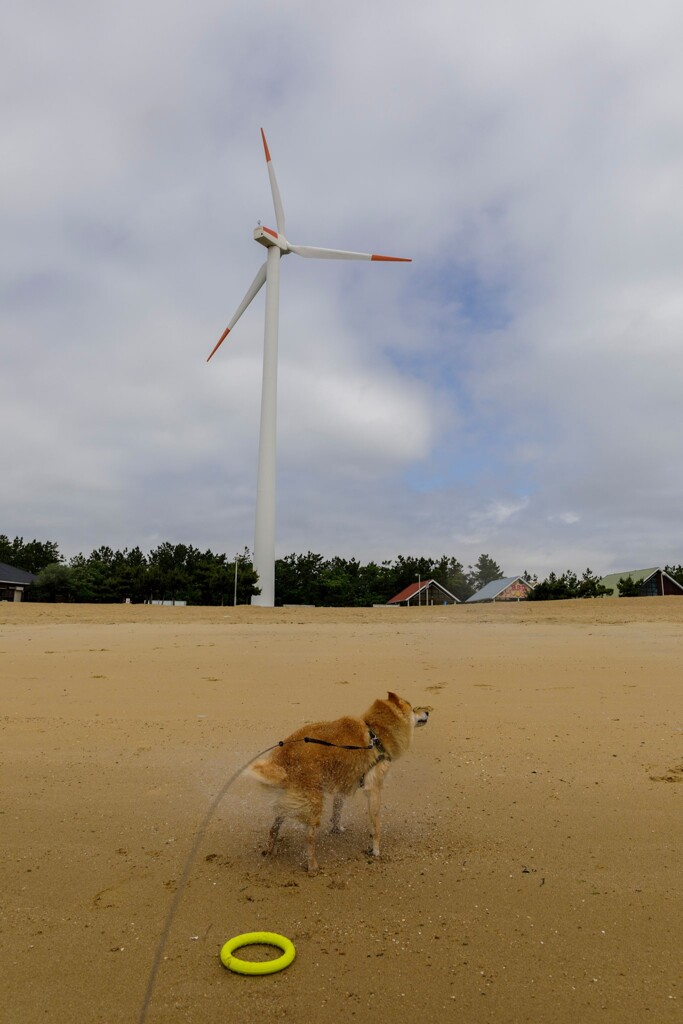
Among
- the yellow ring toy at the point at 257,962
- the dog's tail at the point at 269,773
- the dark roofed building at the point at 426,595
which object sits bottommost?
the yellow ring toy at the point at 257,962

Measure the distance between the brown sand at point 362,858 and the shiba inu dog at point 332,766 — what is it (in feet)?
1.13

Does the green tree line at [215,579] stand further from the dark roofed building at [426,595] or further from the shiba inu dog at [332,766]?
the shiba inu dog at [332,766]

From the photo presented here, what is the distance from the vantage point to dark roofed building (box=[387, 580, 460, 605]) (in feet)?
225

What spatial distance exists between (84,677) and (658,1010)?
1051 cm

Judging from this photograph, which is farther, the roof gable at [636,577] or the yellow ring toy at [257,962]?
the roof gable at [636,577]

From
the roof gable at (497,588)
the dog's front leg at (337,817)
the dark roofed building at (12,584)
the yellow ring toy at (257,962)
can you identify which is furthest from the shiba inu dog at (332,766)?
the dark roofed building at (12,584)

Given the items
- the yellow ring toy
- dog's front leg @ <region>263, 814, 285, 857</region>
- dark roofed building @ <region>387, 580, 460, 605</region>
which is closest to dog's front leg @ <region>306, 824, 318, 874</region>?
dog's front leg @ <region>263, 814, 285, 857</region>

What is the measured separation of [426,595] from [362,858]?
65.0 metres

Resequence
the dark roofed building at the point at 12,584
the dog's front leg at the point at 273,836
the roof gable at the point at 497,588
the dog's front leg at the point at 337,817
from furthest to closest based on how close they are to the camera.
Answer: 1. the roof gable at the point at 497,588
2. the dark roofed building at the point at 12,584
3. the dog's front leg at the point at 337,817
4. the dog's front leg at the point at 273,836

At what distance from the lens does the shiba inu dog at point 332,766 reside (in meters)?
5.04

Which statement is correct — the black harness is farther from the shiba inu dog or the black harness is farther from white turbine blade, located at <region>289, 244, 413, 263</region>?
white turbine blade, located at <region>289, 244, 413, 263</region>

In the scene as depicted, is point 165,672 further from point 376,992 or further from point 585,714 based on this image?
point 376,992

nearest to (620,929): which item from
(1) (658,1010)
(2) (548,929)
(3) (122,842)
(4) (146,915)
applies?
(2) (548,929)

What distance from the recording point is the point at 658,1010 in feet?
11.2
